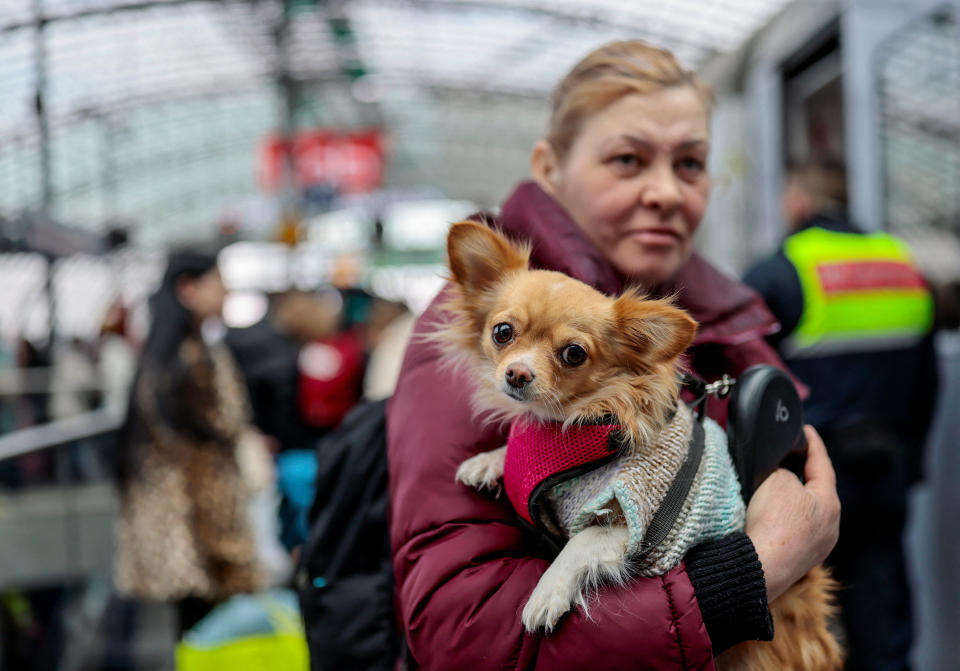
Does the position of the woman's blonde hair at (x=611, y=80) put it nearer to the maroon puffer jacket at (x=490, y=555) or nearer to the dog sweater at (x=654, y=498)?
the maroon puffer jacket at (x=490, y=555)

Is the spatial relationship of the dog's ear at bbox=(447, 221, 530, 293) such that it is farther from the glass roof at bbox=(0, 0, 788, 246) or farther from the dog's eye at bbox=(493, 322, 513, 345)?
the glass roof at bbox=(0, 0, 788, 246)

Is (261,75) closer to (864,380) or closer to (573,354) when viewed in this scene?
(864,380)

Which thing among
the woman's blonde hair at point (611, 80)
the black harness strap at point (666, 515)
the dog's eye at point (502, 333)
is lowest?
the black harness strap at point (666, 515)

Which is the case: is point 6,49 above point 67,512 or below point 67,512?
above

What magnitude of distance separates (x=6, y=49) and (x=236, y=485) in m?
6.26

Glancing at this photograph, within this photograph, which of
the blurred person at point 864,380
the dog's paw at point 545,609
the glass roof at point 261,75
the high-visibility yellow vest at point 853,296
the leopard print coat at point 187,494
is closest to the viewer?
the dog's paw at point 545,609

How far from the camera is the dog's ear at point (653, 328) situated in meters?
1.45

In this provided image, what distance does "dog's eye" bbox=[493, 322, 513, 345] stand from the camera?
1.56 m

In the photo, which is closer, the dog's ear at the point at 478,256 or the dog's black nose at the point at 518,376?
the dog's black nose at the point at 518,376

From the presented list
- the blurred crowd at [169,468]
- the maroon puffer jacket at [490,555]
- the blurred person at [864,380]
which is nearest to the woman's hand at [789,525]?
the maroon puffer jacket at [490,555]

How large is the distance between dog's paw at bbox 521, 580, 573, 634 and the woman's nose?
0.88m

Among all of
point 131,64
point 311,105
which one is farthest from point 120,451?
point 311,105

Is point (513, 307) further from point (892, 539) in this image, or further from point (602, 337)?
point (892, 539)

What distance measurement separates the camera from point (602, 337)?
1519 mm
